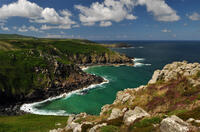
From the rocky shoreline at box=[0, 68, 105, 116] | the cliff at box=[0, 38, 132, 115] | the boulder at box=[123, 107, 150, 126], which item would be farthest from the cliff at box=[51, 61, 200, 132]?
the cliff at box=[0, 38, 132, 115]

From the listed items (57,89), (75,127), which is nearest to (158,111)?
(75,127)

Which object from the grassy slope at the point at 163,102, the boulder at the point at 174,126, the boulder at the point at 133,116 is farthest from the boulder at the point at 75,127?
the boulder at the point at 174,126

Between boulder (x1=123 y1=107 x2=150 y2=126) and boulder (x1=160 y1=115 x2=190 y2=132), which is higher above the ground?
boulder (x1=160 y1=115 x2=190 y2=132)

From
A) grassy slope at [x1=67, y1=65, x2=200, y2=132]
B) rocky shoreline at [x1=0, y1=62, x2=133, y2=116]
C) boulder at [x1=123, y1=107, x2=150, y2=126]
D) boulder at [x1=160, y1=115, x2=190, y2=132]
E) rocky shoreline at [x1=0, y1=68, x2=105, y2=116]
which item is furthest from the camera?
rocky shoreline at [x1=0, y1=62, x2=133, y2=116]

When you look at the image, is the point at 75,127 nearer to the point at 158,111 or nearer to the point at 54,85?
the point at 158,111

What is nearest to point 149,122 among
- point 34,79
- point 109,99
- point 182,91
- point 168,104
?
point 168,104

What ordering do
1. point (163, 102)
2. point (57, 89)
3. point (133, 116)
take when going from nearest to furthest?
point (133, 116) < point (163, 102) < point (57, 89)

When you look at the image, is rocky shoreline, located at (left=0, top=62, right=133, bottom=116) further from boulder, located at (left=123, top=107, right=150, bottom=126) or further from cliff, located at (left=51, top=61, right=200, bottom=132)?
boulder, located at (left=123, top=107, right=150, bottom=126)

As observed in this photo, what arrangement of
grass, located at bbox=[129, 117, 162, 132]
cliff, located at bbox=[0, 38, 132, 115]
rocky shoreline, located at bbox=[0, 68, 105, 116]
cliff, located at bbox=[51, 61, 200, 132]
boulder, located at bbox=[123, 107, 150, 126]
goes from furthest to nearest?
cliff, located at bbox=[0, 38, 132, 115], rocky shoreline, located at bbox=[0, 68, 105, 116], boulder, located at bbox=[123, 107, 150, 126], grass, located at bbox=[129, 117, 162, 132], cliff, located at bbox=[51, 61, 200, 132]

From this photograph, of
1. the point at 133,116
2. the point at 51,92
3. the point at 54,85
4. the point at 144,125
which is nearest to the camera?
the point at 144,125
